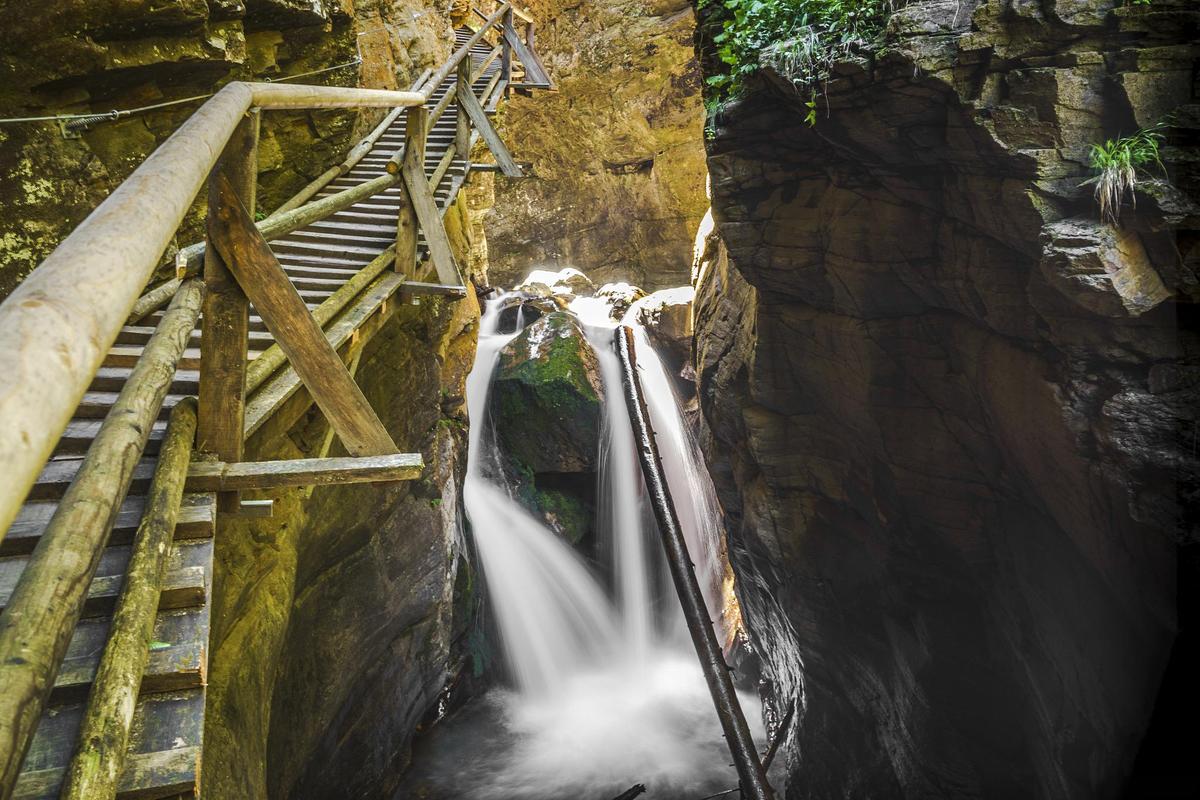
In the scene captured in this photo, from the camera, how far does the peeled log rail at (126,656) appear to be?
1446mm

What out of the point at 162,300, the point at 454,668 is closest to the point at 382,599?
the point at 454,668

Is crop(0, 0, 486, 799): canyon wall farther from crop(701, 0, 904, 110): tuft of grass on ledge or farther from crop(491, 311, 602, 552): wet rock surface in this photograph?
crop(701, 0, 904, 110): tuft of grass on ledge

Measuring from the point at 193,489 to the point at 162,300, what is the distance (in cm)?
203

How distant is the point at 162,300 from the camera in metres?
4.17

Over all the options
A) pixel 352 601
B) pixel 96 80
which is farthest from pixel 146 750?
pixel 352 601

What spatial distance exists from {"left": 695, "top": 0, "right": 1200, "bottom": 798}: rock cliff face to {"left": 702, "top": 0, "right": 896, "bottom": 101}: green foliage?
0.22 meters

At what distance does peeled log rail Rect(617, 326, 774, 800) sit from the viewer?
790cm

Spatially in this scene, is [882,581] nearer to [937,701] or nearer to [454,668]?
[937,701]

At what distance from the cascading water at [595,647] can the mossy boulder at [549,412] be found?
1.13 ft

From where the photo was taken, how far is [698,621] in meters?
8.88

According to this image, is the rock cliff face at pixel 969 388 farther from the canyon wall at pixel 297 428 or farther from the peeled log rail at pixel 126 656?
the peeled log rail at pixel 126 656

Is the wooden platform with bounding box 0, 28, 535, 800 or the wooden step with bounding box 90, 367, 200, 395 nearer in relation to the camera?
the wooden platform with bounding box 0, 28, 535, 800

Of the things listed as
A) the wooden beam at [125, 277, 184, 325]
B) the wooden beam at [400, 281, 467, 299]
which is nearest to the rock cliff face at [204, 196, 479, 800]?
the wooden beam at [125, 277, 184, 325]

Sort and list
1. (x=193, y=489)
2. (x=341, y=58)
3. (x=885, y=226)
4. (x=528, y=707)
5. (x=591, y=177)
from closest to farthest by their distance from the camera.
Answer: (x=193, y=489), (x=885, y=226), (x=341, y=58), (x=528, y=707), (x=591, y=177)
